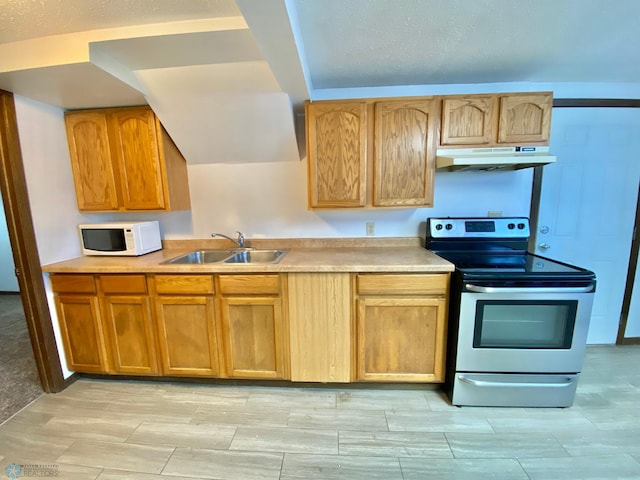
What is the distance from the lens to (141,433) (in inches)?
65.1

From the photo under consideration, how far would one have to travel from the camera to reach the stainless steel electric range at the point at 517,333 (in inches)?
65.3

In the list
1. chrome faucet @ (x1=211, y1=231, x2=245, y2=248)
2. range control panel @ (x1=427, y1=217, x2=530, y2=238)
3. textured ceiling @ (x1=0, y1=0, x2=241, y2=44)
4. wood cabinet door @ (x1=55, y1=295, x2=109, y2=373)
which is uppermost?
textured ceiling @ (x1=0, y1=0, x2=241, y2=44)

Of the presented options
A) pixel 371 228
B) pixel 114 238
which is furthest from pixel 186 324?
pixel 371 228

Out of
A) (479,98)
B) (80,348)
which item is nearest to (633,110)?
(479,98)

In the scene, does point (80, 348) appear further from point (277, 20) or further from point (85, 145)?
point (277, 20)

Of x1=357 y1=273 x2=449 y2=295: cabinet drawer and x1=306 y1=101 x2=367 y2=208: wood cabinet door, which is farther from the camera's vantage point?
x1=306 y1=101 x2=367 y2=208: wood cabinet door

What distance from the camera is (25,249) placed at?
73.6 inches

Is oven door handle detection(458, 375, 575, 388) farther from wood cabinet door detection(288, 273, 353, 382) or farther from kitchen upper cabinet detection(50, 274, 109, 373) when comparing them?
kitchen upper cabinet detection(50, 274, 109, 373)

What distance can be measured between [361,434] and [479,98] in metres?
2.38

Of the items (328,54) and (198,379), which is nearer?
(328,54)

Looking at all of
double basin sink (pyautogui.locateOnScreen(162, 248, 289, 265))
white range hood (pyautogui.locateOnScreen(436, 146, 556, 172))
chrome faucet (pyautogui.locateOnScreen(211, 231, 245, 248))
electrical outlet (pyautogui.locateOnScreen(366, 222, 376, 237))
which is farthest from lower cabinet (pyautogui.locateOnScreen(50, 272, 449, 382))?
white range hood (pyautogui.locateOnScreen(436, 146, 556, 172))

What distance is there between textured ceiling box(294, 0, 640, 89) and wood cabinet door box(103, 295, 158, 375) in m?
2.11

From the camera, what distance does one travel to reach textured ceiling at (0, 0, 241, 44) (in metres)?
1.26

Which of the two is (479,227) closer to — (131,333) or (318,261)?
(318,261)
